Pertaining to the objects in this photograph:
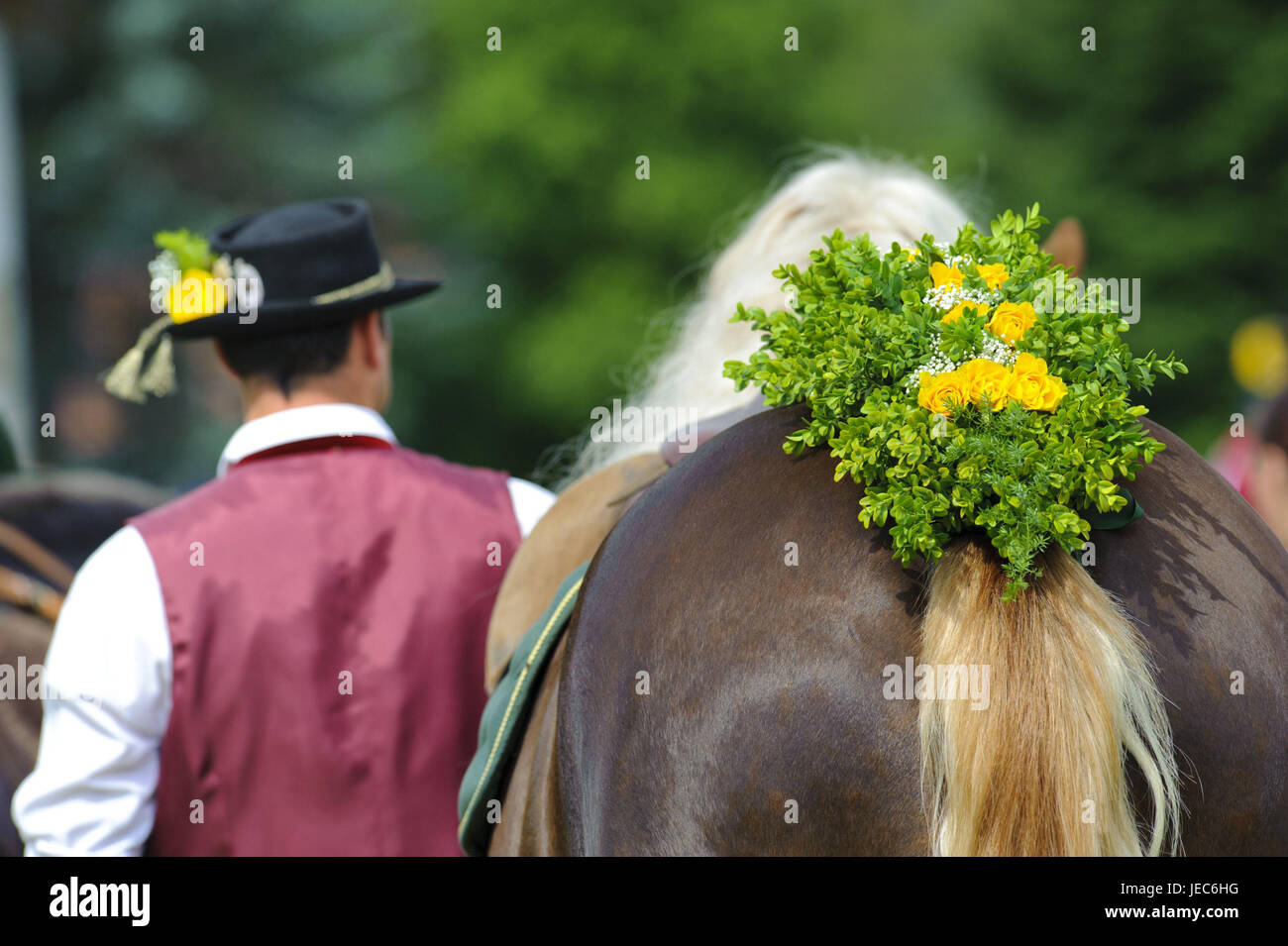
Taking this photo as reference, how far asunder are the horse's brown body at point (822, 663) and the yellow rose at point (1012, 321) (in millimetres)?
221

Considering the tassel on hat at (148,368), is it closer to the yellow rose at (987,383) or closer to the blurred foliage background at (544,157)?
the yellow rose at (987,383)

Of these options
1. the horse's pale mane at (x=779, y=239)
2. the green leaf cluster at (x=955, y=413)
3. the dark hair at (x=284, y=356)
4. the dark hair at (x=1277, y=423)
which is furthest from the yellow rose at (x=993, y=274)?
the dark hair at (x=1277, y=423)

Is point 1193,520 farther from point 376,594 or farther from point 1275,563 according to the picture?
Result: point 376,594

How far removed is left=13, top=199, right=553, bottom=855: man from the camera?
90.2 inches

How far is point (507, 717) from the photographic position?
6.44ft

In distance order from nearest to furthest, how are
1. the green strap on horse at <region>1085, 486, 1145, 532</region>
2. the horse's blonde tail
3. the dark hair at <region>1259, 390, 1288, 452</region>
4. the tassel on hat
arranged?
the horse's blonde tail, the green strap on horse at <region>1085, 486, 1145, 532</region>, the tassel on hat, the dark hair at <region>1259, 390, 1288, 452</region>

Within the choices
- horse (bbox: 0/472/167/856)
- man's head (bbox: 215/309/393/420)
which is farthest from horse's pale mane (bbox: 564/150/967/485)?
horse (bbox: 0/472/167/856)

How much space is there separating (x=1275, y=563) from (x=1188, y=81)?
13676 mm

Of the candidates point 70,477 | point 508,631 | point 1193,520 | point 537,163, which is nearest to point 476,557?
point 508,631

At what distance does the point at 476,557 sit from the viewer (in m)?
2.51

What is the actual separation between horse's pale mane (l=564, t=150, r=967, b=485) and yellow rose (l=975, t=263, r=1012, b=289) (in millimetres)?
873

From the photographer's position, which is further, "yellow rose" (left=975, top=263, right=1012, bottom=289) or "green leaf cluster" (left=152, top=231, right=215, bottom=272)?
"green leaf cluster" (left=152, top=231, right=215, bottom=272)

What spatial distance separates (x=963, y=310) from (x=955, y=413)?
0.42 ft

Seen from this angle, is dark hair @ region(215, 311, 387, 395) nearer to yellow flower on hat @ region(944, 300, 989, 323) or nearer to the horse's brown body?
the horse's brown body
